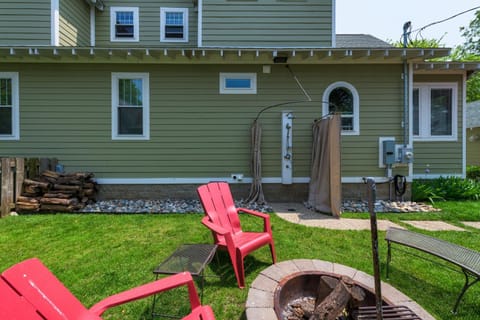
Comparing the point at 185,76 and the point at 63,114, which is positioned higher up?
the point at 185,76

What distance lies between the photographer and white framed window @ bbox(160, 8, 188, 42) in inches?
315

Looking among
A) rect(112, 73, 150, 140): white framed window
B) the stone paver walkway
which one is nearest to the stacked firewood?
rect(112, 73, 150, 140): white framed window

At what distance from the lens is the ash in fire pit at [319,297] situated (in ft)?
5.46

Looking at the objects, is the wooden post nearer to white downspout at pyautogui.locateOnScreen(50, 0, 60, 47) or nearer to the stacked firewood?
the stacked firewood

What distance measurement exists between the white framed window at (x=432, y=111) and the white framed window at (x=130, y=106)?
290 inches

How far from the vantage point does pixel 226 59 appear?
6.07m

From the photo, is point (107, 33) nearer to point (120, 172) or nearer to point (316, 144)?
point (120, 172)

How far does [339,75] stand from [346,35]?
13.8ft

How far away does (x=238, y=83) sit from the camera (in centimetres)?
632

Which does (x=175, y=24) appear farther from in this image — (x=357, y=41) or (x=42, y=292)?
(x=42, y=292)

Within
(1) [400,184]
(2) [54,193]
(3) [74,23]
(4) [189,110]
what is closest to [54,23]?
(3) [74,23]

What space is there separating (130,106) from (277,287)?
5.78 m

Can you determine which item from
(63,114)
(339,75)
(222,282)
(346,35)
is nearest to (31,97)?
(63,114)

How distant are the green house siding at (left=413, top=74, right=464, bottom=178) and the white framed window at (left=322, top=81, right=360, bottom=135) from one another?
2.27 meters
